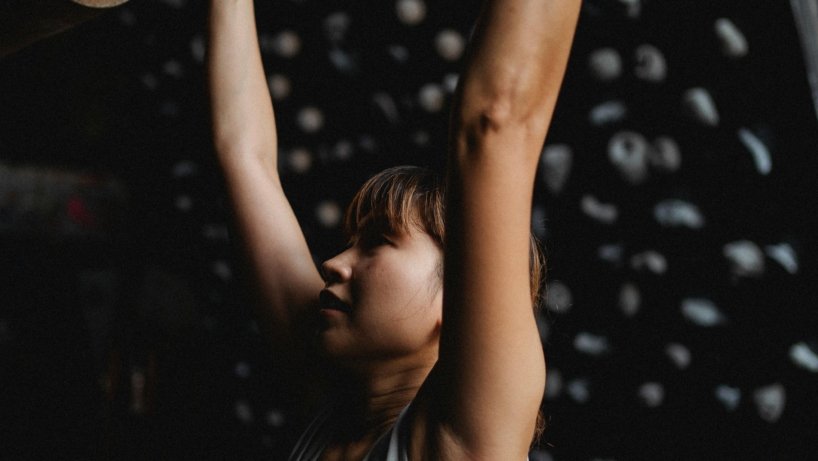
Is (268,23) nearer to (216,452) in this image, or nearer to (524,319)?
(216,452)

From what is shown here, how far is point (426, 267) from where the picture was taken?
58cm

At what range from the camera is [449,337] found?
42cm

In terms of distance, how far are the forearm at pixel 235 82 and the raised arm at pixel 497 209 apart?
353mm

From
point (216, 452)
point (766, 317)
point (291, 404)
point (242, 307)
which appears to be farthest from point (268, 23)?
point (766, 317)

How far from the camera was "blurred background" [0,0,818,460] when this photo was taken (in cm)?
80

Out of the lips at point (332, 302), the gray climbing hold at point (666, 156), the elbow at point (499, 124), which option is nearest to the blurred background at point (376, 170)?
the gray climbing hold at point (666, 156)

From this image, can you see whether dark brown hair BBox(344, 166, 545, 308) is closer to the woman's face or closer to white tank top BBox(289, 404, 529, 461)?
the woman's face

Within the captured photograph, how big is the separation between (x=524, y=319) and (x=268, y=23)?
2.88 ft

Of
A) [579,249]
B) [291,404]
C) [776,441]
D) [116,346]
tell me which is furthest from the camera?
[116,346]

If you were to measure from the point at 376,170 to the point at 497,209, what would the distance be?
2.26 feet

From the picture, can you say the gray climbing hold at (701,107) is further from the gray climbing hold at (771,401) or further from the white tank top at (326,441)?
the white tank top at (326,441)

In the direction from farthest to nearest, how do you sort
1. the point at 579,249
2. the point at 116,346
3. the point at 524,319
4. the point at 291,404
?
the point at 116,346, the point at 291,404, the point at 579,249, the point at 524,319

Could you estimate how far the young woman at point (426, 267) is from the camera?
380mm

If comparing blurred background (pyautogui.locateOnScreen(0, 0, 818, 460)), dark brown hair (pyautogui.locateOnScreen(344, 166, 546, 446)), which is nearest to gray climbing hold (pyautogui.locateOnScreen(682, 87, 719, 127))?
blurred background (pyautogui.locateOnScreen(0, 0, 818, 460))
